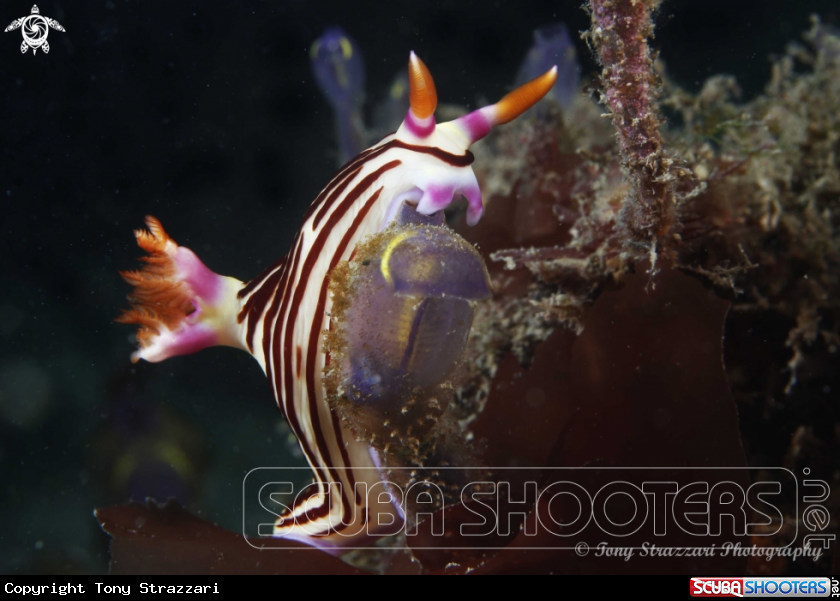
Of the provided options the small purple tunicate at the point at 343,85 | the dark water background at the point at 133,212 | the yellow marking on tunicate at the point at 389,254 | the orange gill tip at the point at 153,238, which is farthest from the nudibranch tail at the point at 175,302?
the small purple tunicate at the point at 343,85

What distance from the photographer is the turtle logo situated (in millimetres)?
3738

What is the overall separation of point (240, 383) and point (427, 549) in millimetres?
4699

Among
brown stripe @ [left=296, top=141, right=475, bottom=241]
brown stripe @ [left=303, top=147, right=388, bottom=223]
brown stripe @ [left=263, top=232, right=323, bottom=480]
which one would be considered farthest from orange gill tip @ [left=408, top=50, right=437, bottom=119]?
brown stripe @ [left=263, top=232, right=323, bottom=480]

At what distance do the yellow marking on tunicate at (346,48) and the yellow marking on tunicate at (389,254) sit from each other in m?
5.12

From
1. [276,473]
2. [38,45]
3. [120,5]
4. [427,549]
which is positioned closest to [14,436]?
[276,473]

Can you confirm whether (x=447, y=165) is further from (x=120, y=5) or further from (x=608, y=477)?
Result: (x=120, y=5)

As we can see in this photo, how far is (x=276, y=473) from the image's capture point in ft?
19.1

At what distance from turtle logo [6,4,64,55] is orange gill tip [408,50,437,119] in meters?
4.32

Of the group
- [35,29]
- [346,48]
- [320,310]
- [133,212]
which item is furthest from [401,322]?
[346,48]

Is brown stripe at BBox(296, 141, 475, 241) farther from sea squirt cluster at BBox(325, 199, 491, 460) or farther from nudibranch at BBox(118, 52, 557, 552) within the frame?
sea squirt cluster at BBox(325, 199, 491, 460)

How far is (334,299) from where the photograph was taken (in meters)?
1.13

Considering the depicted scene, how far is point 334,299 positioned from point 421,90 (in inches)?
28.2

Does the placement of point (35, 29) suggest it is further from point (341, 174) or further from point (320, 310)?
point (320, 310)

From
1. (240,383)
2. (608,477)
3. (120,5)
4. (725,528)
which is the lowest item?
(725,528)
